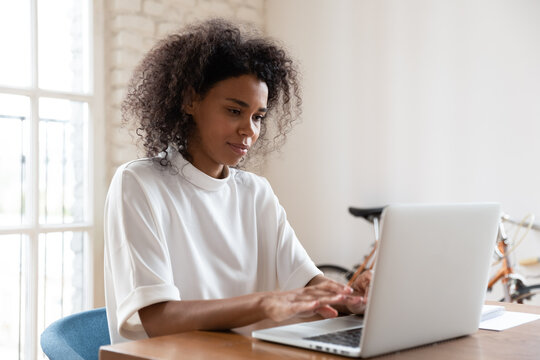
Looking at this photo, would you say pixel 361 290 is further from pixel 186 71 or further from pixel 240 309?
pixel 186 71

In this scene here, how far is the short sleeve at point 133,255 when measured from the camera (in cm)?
136

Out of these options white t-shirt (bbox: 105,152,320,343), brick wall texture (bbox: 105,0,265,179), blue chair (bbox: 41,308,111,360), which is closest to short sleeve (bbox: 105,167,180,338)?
white t-shirt (bbox: 105,152,320,343)

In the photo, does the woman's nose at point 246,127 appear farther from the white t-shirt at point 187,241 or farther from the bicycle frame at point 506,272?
the bicycle frame at point 506,272

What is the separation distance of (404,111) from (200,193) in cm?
238

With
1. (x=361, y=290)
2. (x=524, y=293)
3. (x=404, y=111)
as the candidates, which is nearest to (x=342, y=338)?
(x=361, y=290)

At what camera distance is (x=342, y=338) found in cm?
116

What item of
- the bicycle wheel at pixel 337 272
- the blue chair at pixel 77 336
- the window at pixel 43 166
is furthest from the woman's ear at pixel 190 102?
the bicycle wheel at pixel 337 272

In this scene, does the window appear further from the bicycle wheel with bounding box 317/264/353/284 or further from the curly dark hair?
the curly dark hair

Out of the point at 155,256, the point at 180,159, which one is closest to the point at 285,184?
the point at 180,159

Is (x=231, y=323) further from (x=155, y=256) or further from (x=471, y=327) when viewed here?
(x=471, y=327)

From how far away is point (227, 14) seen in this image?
421cm

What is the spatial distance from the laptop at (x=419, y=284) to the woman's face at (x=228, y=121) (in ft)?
1.89

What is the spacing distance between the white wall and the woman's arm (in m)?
2.41

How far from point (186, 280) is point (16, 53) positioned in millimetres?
2087
